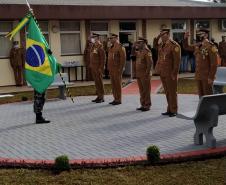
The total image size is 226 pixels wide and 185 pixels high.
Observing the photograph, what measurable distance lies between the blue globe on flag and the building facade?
30.2ft

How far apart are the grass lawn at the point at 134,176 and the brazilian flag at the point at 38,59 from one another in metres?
3.90

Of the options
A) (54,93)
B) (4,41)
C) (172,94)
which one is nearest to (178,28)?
(4,41)

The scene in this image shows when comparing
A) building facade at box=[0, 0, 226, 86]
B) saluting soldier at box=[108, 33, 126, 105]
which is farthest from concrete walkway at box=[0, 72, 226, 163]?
building facade at box=[0, 0, 226, 86]

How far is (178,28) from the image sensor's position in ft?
82.2

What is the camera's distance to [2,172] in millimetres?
6391

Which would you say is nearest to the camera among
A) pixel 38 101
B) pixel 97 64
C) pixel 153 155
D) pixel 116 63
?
pixel 153 155

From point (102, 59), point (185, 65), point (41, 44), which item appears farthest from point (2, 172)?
point (185, 65)

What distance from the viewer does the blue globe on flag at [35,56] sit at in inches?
400

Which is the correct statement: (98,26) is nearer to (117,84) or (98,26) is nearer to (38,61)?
(117,84)

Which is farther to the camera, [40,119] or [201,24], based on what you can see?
[201,24]

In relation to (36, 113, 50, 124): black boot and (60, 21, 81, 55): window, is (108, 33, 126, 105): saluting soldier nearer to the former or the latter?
(36, 113, 50, 124): black boot

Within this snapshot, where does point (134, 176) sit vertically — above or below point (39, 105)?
below

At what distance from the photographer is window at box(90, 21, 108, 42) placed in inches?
874

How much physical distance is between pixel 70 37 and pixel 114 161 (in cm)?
1555
